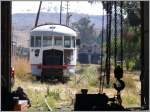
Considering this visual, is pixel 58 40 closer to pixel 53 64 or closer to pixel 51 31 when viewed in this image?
pixel 51 31

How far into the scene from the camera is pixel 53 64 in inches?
887

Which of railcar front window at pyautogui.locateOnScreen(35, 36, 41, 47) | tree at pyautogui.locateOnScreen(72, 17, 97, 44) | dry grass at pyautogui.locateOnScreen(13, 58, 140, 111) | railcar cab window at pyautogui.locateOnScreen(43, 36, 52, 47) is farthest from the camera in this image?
tree at pyautogui.locateOnScreen(72, 17, 97, 44)

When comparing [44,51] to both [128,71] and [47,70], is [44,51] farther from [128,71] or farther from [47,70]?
[128,71]

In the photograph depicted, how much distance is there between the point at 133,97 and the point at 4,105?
8708 millimetres

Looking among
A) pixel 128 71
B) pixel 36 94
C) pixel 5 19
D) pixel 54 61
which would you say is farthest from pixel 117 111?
pixel 128 71

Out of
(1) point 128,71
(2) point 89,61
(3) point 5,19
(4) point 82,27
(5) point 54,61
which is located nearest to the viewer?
(3) point 5,19

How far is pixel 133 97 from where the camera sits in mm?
15875

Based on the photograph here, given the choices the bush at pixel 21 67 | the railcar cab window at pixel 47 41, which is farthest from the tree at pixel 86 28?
the railcar cab window at pixel 47 41

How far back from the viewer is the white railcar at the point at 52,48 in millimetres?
22842

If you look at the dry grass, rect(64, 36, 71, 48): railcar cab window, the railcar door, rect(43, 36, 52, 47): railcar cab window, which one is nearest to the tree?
the dry grass

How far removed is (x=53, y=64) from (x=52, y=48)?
919 mm

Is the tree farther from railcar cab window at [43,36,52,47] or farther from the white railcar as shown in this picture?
railcar cab window at [43,36,52,47]

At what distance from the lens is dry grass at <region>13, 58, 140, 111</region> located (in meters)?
15.0

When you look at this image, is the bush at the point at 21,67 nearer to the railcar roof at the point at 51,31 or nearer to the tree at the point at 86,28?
the railcar roof at the point at 51,31
